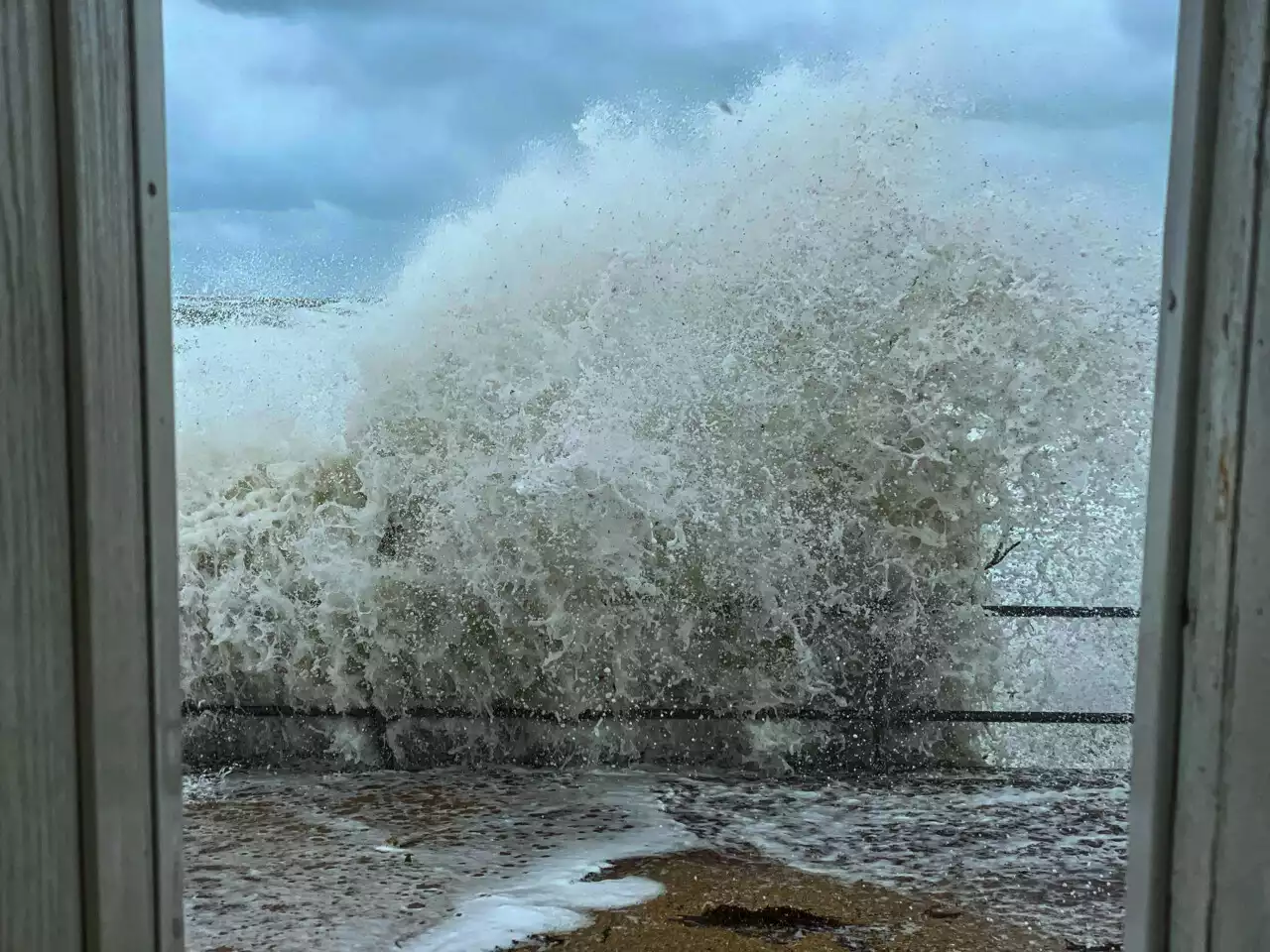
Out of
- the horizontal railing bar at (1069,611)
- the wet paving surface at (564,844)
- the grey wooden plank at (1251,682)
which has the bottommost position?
the wet paving surface at (564,844)

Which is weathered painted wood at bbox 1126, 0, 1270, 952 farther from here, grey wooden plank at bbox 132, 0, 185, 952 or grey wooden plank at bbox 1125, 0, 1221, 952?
grey wooden plank at bbox 132, 0, 185, 952

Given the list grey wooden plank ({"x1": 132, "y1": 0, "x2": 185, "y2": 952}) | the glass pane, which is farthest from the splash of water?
grey wooden plank ({"x1": 132, "y1": 0, "x2": 185, "y2": 952})

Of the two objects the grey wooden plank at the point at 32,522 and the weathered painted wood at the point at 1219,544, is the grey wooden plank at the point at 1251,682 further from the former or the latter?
the grey wooden plank at the point at 32,522

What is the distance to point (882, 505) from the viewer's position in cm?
340

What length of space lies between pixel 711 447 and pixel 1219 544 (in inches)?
119

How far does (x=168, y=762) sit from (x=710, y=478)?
2.99 m

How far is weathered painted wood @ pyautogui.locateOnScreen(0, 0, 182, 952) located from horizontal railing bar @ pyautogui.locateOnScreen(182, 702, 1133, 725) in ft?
8.33

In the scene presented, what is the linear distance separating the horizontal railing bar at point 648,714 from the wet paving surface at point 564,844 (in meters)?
0.18

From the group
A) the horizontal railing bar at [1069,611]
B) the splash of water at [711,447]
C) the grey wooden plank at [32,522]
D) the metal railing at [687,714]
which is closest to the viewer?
the grey wooden plank at [32,522]

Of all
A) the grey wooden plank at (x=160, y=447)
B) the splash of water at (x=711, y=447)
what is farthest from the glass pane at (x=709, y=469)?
the grey wooden plank at (x=160, y=447)

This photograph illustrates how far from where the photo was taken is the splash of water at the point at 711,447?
10.9 feet

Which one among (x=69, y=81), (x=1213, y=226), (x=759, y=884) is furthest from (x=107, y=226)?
(x=759, y=884)

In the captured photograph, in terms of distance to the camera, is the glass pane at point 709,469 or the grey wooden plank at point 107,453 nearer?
the grey wooden plank at point 107,453

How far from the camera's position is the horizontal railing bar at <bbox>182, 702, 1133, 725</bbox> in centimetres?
298
